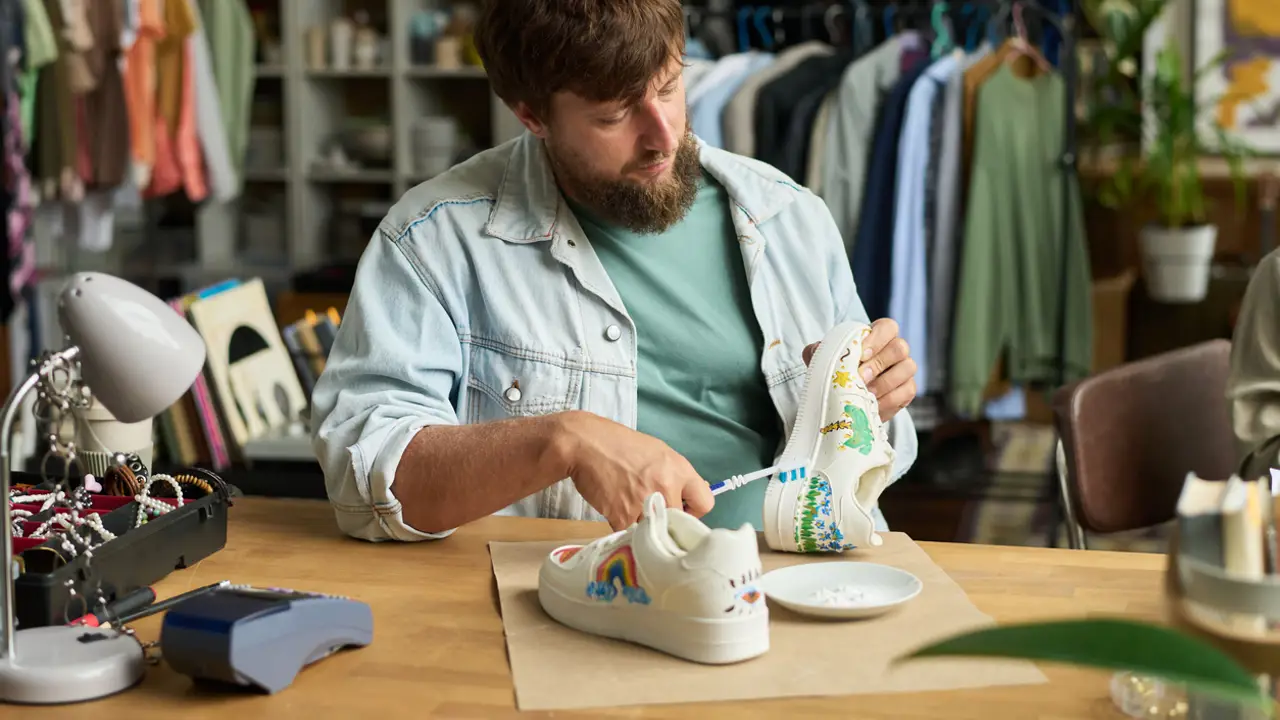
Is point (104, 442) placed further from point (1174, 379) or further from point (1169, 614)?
point (1174, 379)

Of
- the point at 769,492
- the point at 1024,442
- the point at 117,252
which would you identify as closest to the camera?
the point at 769,492

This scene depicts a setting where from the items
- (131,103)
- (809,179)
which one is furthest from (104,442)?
(131,103)

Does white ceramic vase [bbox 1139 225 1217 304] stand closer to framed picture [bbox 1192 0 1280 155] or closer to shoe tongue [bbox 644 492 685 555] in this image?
framed picture [bbox 1192 0 1280 155]

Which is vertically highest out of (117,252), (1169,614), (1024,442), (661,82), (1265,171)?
(661,82)

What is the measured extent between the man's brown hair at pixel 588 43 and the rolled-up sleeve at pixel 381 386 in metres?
0.25

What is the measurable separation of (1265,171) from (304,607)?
354cm

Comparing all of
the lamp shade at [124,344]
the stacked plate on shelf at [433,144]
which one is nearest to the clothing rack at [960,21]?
the stacked plate on shelf at [433,144]

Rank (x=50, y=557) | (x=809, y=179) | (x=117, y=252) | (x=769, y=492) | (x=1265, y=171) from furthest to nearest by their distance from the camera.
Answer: (x=117, y=252) < (x=1265, y=171) < (x=809, y=179) < (x=769, y=492) < (x=50, y=557)

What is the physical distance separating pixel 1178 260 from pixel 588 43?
9.06ft

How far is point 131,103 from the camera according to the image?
4020 millimetres

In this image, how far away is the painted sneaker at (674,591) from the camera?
1131 millimetres

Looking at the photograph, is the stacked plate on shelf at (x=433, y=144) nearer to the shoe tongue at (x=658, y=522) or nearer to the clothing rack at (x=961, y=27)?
the clothing rack at (x=961, y=27)

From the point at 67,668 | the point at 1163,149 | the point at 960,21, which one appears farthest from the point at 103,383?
the point at 1163,149

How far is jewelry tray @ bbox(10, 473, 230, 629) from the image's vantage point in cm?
119
